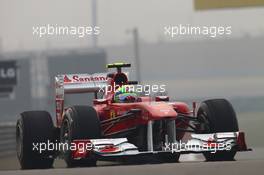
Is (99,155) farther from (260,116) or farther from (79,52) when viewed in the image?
(260,116)

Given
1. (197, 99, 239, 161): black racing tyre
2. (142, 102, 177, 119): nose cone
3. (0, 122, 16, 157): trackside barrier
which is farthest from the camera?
(0, 122, 16, 157): trackside barrier

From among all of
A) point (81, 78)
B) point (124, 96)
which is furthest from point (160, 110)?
point (81, 78)

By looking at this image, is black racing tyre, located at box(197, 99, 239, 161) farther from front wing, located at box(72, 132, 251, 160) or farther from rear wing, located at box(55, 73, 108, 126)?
rear wing, located at box(55, 73, 108, 126)

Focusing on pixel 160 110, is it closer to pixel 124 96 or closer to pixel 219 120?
pixel 124 96

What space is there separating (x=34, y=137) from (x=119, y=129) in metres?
1.19

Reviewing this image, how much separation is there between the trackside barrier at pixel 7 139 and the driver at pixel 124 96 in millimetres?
4064

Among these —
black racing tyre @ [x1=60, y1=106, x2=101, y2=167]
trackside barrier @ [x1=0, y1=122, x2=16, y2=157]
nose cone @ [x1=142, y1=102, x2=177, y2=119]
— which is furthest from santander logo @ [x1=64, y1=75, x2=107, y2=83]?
trackside barrier @ [x1=0, y1=122, x2=16, y2=157]

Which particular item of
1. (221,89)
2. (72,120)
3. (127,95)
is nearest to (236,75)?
(221,89)

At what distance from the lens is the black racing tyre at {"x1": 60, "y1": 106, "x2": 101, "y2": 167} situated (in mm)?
11047

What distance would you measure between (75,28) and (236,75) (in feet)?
9.39
